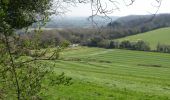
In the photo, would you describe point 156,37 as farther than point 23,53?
Yes

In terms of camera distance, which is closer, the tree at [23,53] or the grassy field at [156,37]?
the tree at [23,53]

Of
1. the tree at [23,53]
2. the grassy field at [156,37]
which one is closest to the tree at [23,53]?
the tree at [23,53]

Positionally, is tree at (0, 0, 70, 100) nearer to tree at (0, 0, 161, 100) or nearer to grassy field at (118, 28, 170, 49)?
tree at (0, 0, 161, 100)

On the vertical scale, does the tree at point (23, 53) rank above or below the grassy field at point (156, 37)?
above

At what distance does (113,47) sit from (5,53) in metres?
73.2

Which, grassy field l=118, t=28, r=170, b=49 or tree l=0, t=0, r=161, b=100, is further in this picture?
grassy field l=118, t=28, r=170, b=49

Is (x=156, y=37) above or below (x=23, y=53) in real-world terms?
below

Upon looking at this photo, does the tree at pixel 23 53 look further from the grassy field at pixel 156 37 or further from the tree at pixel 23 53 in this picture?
the grassy field at pixel 156 37

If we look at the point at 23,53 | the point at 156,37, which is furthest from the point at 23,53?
the point at 156,37

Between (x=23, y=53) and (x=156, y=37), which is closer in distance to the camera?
(x=23, y=53)

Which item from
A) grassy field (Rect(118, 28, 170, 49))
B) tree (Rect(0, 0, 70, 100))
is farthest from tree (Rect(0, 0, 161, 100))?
grassy field (Rect(118, 28, 170, 49))

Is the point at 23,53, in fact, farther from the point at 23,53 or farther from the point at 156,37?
the point at 156,37

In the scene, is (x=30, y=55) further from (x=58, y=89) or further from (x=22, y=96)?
(x=58, y=89)

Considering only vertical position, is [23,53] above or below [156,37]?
above
